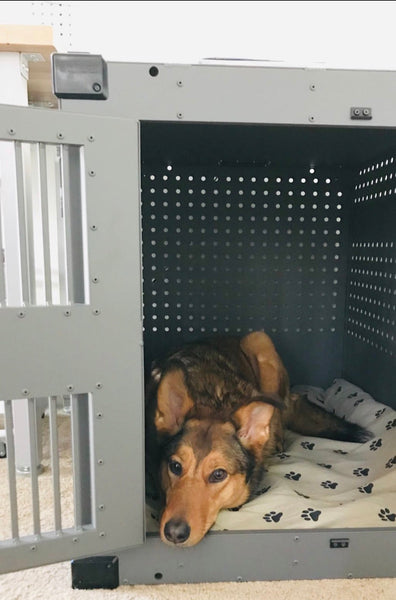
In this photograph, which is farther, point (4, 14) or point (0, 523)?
point (4, 14)

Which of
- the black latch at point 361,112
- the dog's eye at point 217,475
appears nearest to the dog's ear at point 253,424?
the dog's eye at point 217,475

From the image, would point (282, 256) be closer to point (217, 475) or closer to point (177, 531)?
point (217, 475)

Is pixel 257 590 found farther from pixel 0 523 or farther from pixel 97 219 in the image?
pixel 97 219

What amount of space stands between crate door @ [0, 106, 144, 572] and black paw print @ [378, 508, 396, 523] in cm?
53

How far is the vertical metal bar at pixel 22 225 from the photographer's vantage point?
792 mm

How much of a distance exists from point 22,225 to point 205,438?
634 millimetres

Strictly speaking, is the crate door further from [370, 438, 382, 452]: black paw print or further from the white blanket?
[370, 438, 382, 452]: black paw print

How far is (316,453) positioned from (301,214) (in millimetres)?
907

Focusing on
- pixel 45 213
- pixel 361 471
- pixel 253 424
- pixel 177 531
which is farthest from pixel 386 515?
pixel 45 213

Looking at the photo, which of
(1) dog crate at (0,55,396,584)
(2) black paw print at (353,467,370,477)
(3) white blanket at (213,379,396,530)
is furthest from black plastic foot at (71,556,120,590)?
(2) black paw print at (353,467,370,477)

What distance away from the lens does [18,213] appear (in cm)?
80

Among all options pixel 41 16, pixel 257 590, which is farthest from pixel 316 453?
pixel 41 16

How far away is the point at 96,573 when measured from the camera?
972 millimetres

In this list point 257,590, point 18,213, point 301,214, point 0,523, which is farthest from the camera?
point 301,214
